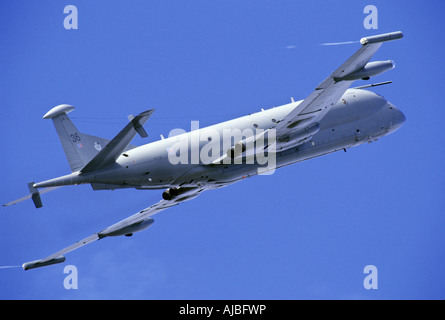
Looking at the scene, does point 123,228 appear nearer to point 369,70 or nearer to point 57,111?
point 57,111

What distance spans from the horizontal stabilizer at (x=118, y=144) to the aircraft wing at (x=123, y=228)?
6.72 m

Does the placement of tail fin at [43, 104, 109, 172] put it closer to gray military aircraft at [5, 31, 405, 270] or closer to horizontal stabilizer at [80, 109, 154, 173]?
gray military aircraft at [5, 31, 405, 270]

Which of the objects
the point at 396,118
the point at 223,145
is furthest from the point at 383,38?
the point at 396,118

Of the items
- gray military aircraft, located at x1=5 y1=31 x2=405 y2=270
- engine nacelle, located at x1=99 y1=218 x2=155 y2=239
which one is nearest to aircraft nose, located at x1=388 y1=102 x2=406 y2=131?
gray military aircraft, located at x1=5 y1=31 x2=405 y2=270

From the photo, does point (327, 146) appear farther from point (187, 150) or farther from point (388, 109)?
point (187, 150)

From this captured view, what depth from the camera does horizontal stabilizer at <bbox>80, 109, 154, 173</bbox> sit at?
3741cm

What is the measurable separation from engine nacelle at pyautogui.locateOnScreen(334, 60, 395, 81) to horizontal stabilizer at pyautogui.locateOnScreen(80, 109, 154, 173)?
9564mm
